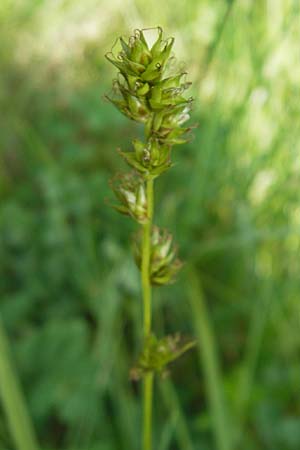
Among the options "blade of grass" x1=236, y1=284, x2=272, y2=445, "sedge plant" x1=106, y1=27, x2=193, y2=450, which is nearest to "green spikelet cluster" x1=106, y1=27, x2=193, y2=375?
"sedge plant" x1=106, y1=27, x2=193, y2=450

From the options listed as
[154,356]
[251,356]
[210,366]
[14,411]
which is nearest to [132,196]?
[154,356]

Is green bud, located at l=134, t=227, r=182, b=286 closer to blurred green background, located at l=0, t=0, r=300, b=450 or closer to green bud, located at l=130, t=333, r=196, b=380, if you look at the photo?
green bud, located at l=130, t=333, r=196, b=380

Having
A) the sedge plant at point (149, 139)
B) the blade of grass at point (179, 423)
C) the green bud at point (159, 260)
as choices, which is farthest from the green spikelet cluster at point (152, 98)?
the blade of grass at point (179, 423)

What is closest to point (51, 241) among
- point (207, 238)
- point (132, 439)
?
point (207, 238)

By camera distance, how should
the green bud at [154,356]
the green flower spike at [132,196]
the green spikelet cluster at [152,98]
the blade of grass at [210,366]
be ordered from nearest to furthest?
the green spikelet cluster at [152,98], the green flower spike at [132,196], the green bud at [154,356], the blade of grass at [210,366]

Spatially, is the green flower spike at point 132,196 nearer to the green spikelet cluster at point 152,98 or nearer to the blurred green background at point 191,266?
the green spikelet cluster at point 152,98

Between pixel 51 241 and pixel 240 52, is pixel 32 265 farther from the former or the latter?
pixel 240 52
